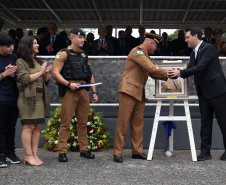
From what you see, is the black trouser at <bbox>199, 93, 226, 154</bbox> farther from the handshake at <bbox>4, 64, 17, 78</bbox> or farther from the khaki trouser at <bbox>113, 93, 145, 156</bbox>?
the handshake at <bbox>4, 64, 17, 78</bbox>

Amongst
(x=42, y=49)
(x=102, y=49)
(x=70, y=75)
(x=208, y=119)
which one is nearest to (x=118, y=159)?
(x=70, y=75)

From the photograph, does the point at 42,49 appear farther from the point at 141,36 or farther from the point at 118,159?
the point at 118,159

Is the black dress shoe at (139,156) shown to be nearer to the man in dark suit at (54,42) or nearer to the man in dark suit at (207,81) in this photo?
the man in dark suit at (207,81)

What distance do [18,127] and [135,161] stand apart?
246 centimetres

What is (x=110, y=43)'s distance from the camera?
888 centimetres

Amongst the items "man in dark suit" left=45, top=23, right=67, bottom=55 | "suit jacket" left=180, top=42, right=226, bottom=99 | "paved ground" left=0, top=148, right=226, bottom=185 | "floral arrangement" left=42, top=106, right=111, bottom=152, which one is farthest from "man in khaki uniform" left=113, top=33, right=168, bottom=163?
"man in dark suit" left=45, top=23, right=67, bottom=55

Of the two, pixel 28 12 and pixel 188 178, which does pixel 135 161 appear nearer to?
pixel 188 178

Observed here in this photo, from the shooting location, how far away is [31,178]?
4207 millimetres

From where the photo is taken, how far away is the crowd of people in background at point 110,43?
28.2ft

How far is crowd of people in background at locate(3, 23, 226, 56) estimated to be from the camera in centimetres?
860

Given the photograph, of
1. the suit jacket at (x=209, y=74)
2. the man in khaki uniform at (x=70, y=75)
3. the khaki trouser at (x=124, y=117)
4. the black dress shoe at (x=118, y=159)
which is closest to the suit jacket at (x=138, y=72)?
the khaki trouser at (x=124, y=117)

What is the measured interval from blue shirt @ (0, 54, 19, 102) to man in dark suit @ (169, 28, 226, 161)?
229 cm

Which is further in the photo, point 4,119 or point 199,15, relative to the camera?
point 199,15

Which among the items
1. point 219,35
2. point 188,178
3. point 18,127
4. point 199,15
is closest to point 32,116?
point 18,127
